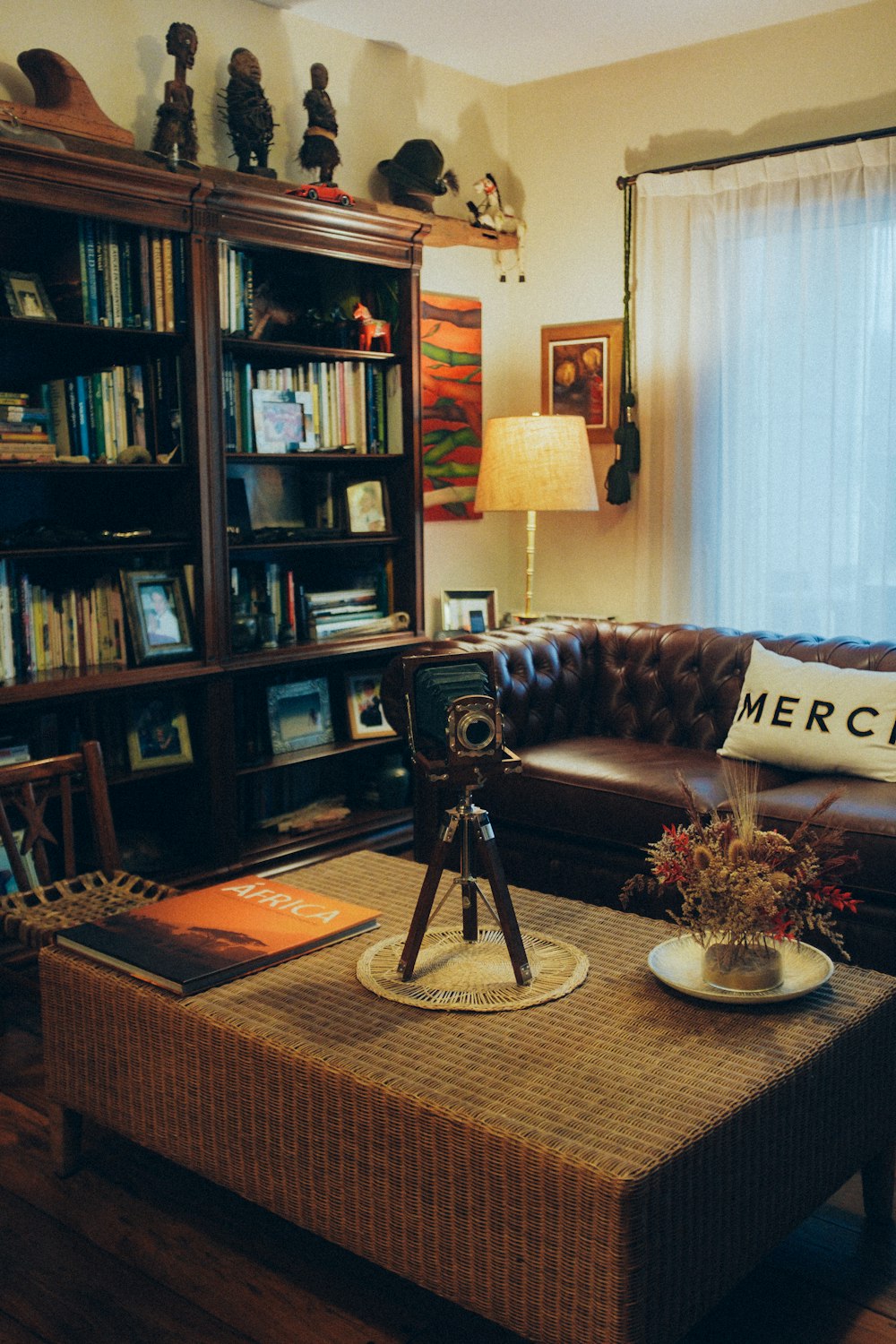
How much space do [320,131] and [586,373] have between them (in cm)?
134

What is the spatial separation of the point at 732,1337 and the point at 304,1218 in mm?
635

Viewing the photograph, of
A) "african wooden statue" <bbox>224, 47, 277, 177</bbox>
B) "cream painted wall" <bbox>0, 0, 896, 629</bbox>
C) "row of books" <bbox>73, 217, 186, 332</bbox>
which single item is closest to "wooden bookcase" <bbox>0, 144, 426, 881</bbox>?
"row of books" <bbox>73, 217, 186, 332</bbox>

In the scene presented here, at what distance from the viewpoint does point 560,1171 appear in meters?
1.49

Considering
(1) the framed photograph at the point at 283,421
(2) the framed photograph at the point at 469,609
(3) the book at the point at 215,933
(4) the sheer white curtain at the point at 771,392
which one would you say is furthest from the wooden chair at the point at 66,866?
(4) the sheer white curtain at the point at 771,392

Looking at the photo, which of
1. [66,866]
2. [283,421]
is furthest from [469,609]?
[66,866]

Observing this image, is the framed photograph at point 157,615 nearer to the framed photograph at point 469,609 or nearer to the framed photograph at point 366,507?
the framed photograph at point 366,507

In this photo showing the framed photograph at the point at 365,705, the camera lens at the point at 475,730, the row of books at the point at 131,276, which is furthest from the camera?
the framed photograph at the point at 365,705

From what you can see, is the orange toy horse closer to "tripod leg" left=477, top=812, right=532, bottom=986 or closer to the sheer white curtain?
the sheer white curtain

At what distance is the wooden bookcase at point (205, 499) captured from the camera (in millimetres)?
3270

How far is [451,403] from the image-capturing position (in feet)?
15.5

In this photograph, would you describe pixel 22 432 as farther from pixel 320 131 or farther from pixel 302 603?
pixel 320 131

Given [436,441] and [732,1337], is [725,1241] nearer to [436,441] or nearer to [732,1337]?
[732,1337]

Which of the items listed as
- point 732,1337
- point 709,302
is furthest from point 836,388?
point 732,1337

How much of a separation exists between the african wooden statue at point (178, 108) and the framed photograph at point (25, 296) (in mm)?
552
